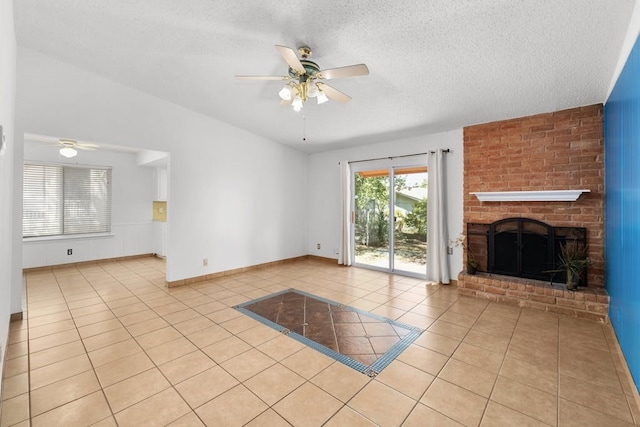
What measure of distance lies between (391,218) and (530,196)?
2243 millimetres

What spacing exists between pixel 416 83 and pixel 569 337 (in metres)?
3.16

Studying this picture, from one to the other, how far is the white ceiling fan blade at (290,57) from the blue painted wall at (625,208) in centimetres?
246

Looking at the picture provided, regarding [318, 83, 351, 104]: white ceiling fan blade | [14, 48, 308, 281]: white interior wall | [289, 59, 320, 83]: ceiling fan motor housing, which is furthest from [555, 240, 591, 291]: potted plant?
[14, 48, 308, 281]: white interior wall

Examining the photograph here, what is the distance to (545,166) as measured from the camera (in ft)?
11.9

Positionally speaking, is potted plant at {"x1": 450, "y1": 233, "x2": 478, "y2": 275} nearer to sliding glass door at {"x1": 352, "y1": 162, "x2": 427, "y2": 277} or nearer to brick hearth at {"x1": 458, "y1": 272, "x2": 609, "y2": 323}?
brick hearth at {"x1": 458, "y1": 272, "x2": 609, "y2": 323}

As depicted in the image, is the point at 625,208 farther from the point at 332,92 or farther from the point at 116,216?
the point at 116,216

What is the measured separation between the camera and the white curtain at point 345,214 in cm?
582

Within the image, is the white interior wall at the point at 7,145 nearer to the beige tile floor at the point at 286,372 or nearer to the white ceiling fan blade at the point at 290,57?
the beige tile floor at the point at 286,372

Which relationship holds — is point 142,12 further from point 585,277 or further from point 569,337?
point 585,277

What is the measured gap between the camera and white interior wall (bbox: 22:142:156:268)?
5.17 meters

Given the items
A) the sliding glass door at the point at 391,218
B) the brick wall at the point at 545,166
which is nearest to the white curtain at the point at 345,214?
the sliding glass door at the point at 391,218

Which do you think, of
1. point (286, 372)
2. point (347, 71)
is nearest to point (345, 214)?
point (347, 71)

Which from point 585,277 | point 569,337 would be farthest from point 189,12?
point 585,277

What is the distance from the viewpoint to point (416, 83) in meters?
3.15
